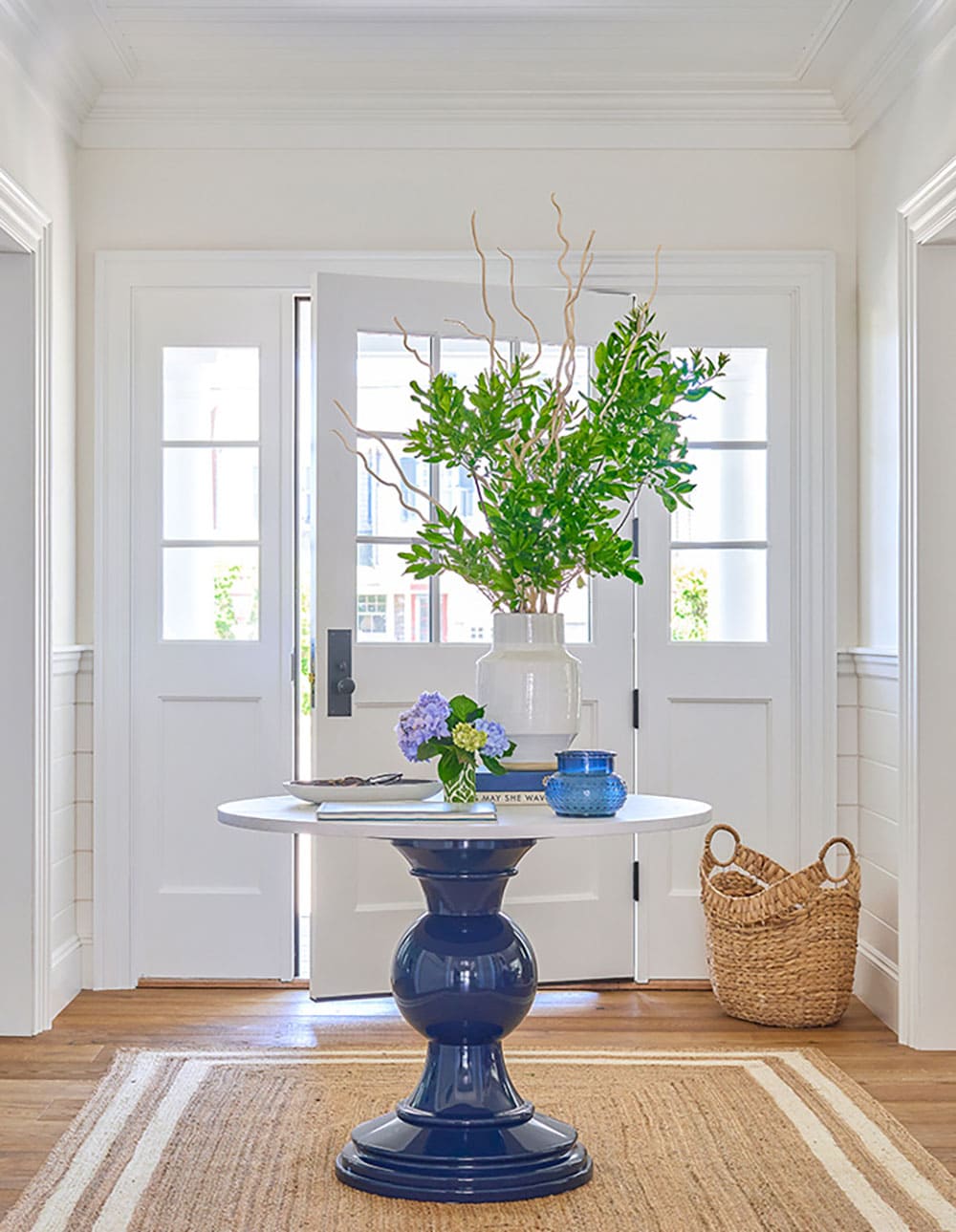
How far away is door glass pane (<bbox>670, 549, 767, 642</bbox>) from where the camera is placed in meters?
4.41

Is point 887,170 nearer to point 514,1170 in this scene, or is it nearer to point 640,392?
point 640,392

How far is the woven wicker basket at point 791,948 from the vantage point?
3854mm

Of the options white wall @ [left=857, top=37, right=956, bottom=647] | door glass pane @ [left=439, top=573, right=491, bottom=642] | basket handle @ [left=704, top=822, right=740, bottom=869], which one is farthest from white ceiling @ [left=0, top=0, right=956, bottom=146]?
basket handle @ [left=704, top=822, right=740, bottom=869]

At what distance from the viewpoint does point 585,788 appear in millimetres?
2564

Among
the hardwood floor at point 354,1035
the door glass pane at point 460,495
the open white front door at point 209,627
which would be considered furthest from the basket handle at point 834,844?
the open white front door at point 209,627

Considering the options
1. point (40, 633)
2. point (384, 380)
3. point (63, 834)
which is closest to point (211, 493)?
point (384, 380)

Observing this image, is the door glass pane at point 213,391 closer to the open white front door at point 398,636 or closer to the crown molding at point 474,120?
the open white front door at point 398,636

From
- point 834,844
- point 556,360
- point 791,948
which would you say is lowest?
point 791,948

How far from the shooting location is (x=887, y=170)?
4.09 meters

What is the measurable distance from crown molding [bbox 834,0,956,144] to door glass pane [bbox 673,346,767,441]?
71cm

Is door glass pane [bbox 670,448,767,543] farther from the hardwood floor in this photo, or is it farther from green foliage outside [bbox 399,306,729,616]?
green foliage outside [bbox 399,306,729,616]

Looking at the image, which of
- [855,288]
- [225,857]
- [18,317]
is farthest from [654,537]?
[18,317]

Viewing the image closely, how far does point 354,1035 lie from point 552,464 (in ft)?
5.71

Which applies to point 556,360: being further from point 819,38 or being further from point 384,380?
point 819,38
